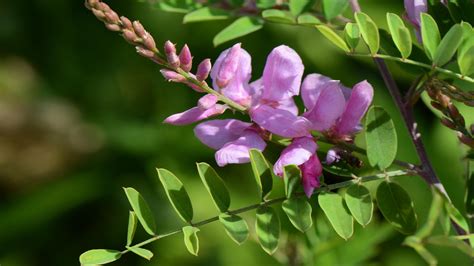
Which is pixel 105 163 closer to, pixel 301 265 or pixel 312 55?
pixel 312 55

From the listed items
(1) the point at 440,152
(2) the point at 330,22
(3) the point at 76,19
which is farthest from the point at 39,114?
(2) the point at 330,22

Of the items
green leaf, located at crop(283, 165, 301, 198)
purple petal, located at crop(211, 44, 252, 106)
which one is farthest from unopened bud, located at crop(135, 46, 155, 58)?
green leaf, located at crop(283, 165, 301, 198)

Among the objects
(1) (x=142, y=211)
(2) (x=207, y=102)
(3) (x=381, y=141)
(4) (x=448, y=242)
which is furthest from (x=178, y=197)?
(4) (x=448, y=242)

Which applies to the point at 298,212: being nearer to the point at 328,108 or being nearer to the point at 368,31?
the point at 328,108

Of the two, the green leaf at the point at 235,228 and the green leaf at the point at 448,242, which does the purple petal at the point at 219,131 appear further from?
the green leaf at the point at 448,242

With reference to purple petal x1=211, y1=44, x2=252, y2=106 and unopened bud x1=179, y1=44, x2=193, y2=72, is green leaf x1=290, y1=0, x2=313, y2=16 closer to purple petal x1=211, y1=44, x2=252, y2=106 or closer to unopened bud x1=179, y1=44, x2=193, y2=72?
purple petal x1=211, y1=44, x2=252, y2=106
